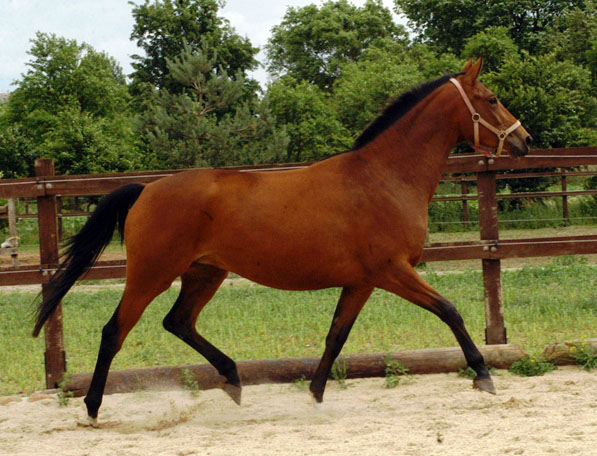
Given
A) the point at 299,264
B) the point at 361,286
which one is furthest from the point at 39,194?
the point at 361,286

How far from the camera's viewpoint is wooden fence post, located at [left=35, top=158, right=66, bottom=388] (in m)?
5.20

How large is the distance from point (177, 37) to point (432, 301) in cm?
2765

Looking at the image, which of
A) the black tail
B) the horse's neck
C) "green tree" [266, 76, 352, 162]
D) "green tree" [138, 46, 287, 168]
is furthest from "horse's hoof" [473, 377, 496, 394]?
"green tree" [266, 76, 352, 162]

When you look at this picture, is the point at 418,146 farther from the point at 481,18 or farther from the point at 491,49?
the point at 481,18

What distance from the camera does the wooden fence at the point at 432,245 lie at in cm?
529

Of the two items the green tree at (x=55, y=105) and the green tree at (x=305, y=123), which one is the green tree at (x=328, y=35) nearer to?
the green tree at (x=55, y=105)

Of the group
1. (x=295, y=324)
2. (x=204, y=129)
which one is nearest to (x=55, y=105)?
(x=204, y=129)

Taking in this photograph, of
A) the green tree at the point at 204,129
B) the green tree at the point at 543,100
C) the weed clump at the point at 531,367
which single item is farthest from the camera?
the green tree at the point at 204,129

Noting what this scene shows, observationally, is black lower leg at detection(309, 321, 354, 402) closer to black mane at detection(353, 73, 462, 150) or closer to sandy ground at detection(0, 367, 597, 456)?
sandy ground at detection(0, 367, 597, 456)

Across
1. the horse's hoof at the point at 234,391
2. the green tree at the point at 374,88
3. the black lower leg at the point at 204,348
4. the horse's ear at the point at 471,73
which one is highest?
the green tree at the point at 374,88

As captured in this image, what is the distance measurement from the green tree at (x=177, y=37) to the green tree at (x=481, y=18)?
1101cm

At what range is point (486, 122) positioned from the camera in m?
4.64

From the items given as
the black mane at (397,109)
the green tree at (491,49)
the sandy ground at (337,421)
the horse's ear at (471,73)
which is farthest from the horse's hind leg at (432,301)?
the green tree at (491,49)

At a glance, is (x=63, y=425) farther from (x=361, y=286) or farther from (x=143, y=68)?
(x=143, y=68)
